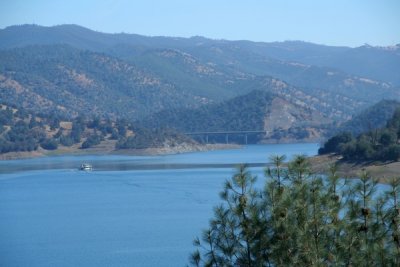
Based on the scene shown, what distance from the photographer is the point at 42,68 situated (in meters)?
193

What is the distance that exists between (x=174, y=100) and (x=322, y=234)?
184m

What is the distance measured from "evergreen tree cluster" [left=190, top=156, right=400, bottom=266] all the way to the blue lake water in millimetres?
1100

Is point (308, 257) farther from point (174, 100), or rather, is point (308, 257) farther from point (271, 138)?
point (174, 100)

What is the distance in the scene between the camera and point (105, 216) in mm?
40688

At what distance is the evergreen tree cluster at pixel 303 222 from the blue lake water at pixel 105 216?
110 cm

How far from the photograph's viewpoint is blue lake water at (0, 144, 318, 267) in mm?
28734

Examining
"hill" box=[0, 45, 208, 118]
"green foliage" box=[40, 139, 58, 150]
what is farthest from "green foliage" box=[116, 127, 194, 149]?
"hill" box=[0, 45, 208, 118]

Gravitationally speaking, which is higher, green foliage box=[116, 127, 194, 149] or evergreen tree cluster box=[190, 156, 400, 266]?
evergreen tree cluster box=[190, 156, 400, 266]

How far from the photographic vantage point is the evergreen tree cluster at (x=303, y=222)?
11.2 meters

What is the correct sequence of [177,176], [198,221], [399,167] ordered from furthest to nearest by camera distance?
1. [177,176]
2. [399,167]
3. [198,221]

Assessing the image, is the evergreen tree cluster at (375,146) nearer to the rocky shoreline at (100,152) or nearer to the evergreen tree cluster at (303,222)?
the evergreen tree cluster at (303,222)

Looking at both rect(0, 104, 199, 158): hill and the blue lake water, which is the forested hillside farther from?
the blue lake water

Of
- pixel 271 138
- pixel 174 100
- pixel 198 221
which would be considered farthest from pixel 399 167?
pixel 174 100

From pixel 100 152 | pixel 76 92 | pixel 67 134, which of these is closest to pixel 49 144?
pixel 67 134
